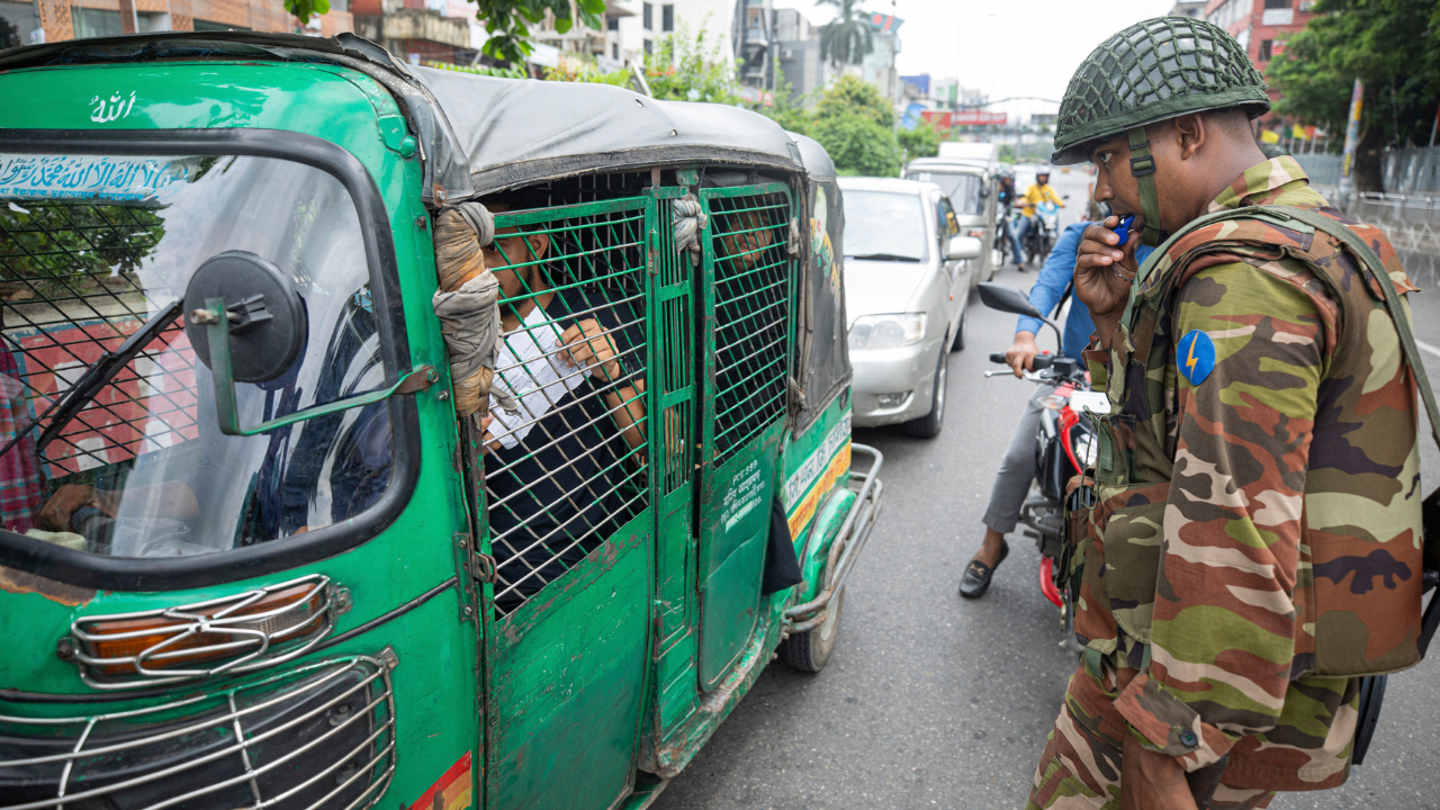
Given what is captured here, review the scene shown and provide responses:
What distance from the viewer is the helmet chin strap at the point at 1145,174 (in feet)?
5.02

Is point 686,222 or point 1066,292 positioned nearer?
point 686,222

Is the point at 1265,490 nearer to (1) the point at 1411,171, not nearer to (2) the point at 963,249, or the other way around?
(2) the point at 963,249

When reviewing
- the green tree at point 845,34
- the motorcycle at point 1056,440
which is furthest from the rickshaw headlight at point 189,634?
the green tree at point 845,34

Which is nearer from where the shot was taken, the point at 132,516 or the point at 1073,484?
the point at 132,516

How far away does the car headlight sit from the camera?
19.1ft

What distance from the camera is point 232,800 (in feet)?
4.11

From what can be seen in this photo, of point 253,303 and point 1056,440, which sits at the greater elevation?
point 253,303

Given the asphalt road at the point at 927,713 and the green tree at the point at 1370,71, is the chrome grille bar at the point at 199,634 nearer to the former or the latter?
the asphalt road at the point at 927,713

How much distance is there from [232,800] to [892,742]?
2.43 meters

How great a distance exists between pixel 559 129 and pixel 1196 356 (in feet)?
4.18

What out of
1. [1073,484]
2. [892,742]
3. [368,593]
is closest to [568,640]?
[368,593]

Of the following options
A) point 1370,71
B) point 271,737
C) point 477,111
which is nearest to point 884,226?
point 477,111

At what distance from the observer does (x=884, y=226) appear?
278 inches

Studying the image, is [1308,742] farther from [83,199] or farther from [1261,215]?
[83,199]
